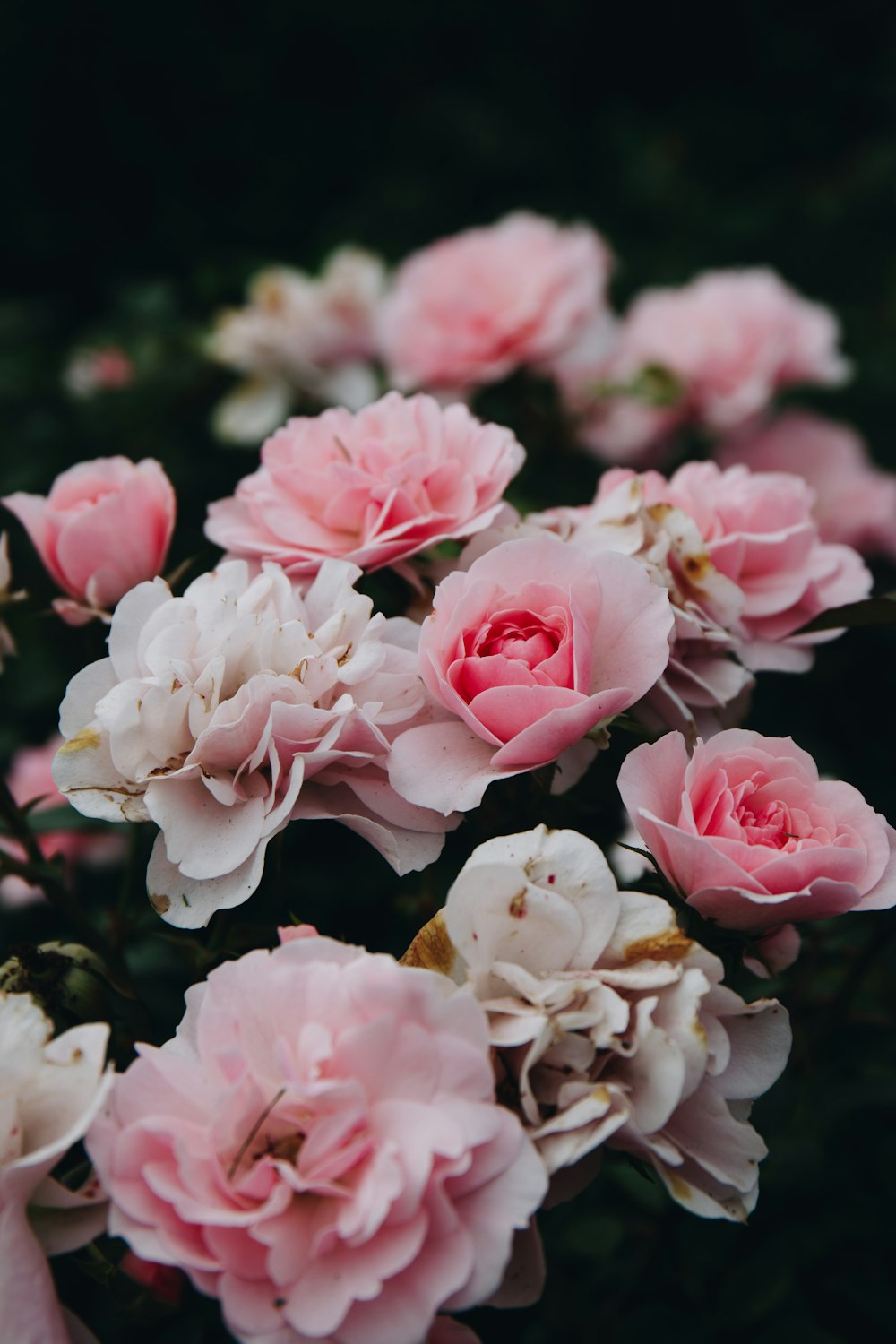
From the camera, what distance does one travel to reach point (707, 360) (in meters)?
1.59

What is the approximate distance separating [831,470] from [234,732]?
125 cm

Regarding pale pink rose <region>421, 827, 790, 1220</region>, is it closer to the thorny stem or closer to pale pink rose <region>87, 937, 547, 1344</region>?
pale pink rose <region>87, 937, 547, 1344</region>

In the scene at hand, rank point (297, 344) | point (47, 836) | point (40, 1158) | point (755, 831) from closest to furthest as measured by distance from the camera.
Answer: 1. point (40, 1158)
2. point (755, 831)
3. point (47, 836)
4. point (297, 344)

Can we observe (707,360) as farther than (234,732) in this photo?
Yes

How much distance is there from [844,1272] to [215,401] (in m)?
1.34

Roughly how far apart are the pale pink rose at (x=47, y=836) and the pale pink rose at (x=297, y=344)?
48 cm

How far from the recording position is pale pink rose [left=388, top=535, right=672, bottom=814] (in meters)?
0.67

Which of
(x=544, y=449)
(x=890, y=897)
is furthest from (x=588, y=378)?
(x=890, y=897)

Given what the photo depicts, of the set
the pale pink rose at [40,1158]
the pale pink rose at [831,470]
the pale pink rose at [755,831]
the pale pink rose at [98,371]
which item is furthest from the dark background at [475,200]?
the pale pink rose at [40,1158]

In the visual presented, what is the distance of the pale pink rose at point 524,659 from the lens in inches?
26.2

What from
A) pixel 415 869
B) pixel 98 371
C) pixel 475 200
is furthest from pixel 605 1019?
pixel 475 200

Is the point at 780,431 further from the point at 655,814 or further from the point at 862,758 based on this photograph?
the point at 655,814

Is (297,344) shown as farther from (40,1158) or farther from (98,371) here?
(40,1158)

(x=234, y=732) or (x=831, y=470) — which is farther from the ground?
(x=234, y=732)
